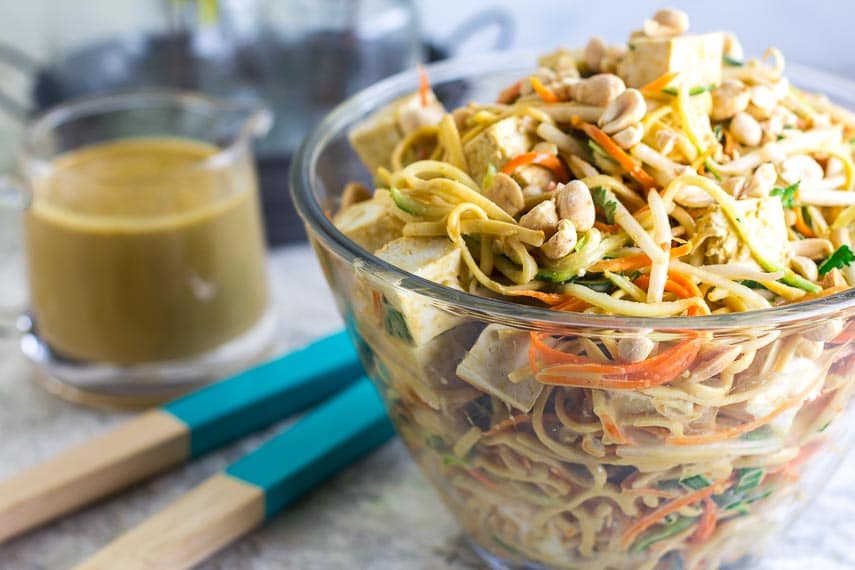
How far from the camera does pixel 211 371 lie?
149cm

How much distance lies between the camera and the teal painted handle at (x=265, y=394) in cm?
129

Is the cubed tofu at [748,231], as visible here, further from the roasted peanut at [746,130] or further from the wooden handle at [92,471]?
the wooden handle at [92,471]

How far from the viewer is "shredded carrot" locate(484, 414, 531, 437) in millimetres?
849

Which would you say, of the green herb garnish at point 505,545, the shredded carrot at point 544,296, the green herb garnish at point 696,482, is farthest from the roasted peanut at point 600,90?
the green herb garnish at point 505,545

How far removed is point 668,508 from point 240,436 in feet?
2.11

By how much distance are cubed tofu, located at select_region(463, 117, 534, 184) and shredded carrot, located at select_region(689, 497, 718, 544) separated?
0.36 m

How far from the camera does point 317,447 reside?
1218 millimetres

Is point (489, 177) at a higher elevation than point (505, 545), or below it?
higher

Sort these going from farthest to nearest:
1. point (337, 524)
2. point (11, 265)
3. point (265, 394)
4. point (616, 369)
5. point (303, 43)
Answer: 1. point (303, 43)
2. point (11, 265)
3. point (265, 394)
4. point (337, 524)
5. point (616, 369)

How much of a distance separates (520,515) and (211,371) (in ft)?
2.19

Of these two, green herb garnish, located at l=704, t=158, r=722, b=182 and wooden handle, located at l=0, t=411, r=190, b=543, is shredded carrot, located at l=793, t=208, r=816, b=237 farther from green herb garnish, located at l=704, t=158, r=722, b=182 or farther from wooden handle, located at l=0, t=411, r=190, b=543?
wooden handle, located at l=0, t=411, r=190, b=543

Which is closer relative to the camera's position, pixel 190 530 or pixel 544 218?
pixel 544 218

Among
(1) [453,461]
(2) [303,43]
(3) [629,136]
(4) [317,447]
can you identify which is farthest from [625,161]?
(2) [303,43]

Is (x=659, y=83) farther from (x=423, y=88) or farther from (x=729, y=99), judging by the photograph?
(x=423, y=88)
